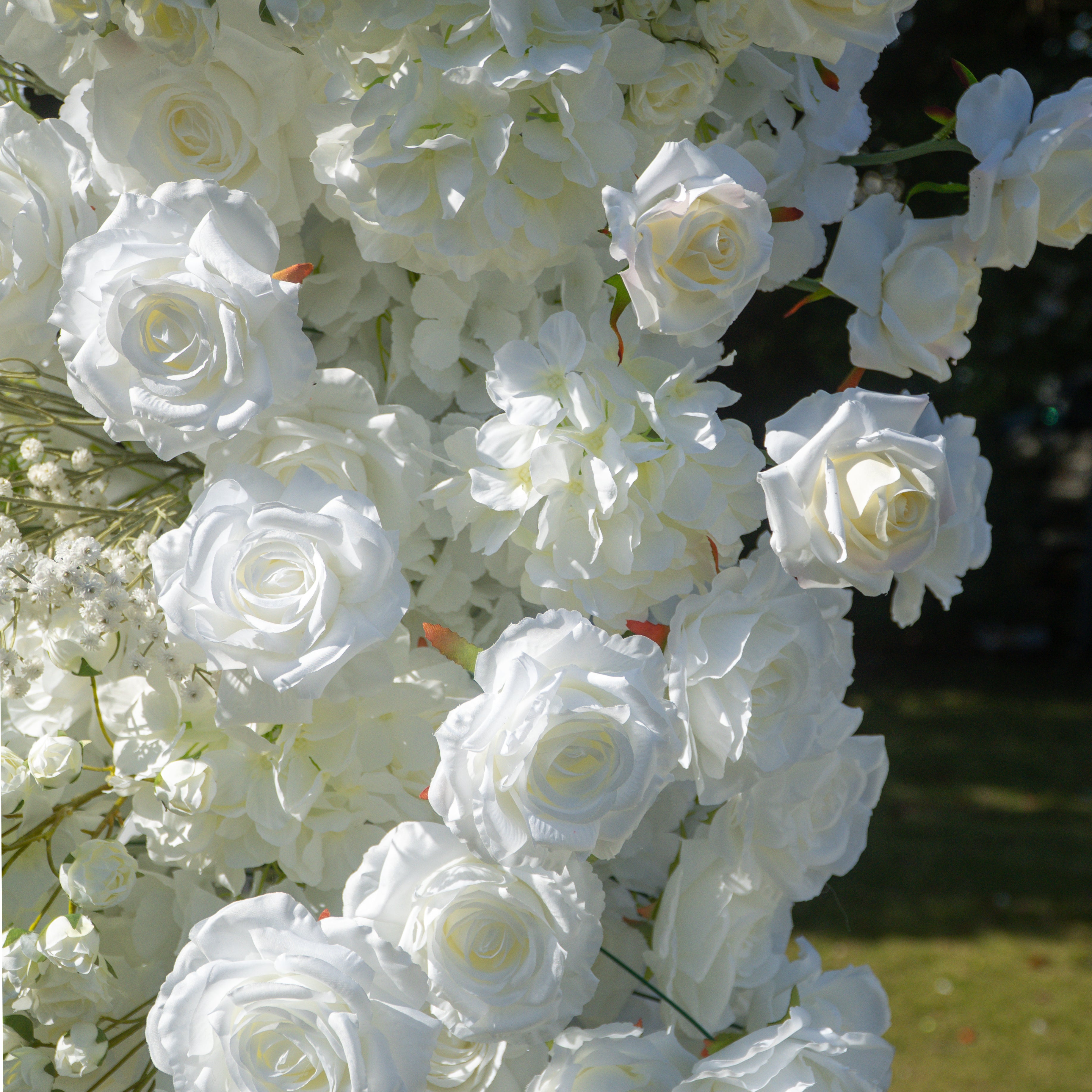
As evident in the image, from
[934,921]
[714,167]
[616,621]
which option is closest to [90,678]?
[616,621]

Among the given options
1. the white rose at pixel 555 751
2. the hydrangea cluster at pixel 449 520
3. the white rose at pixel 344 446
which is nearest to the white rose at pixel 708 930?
the hydrangea cluster at pixel 449 520

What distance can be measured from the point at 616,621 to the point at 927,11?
6522mm

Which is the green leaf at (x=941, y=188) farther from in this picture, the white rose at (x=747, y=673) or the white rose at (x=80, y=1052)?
the white rose at (x=80, y=1052)

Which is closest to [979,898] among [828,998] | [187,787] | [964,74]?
[828,998]

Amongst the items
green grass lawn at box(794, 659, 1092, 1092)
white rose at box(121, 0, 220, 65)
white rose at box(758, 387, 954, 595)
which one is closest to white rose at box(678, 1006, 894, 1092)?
white rose at box(758, 387, 954, 595)

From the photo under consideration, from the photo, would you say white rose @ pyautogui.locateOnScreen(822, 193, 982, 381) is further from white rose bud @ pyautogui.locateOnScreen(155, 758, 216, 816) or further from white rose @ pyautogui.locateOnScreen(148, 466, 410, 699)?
white rose bud @ pyautogui.locateOnScreen(155, 758, 216, 816)

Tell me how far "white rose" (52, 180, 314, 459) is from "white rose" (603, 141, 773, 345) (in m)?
0.23

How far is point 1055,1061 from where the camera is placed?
328 centimetres

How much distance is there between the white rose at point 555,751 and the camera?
2.22 ft

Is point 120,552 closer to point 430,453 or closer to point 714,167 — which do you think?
point 430,453

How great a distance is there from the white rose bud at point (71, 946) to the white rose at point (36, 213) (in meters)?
0.46

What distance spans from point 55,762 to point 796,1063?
24.0 inches

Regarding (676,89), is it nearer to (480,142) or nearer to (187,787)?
(480,142)

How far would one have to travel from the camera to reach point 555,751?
685mm
